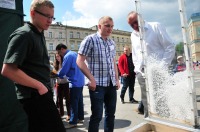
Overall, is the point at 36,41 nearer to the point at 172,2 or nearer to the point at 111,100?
the point at 111,100

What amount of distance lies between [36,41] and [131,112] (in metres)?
3.98

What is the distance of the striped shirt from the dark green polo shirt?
0.96 metres

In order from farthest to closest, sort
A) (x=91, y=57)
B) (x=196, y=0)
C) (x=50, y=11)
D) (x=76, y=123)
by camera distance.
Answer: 1. (x=76, y=123)
2. (x=91, y=57)
3. (x=196, y=0)
4. (x=50, y=11)

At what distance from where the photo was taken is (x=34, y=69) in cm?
181

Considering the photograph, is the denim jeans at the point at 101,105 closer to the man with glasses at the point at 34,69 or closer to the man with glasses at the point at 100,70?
the man with glasses at the point at 100,70

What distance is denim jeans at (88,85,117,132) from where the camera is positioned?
9.20 feet

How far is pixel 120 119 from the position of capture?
15.8ft

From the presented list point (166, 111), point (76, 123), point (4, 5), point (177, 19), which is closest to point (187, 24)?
point (177, 19)

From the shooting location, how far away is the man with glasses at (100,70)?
281cm

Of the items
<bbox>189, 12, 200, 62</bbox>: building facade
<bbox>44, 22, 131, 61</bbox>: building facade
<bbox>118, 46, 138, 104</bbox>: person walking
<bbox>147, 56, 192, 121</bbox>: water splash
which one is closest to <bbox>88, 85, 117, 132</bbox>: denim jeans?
<bbox>147, 56, 192, 121</bbox>: water splash

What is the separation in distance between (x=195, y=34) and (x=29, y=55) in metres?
1.66

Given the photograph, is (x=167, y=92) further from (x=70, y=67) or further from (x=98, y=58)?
(x=70, y=67)

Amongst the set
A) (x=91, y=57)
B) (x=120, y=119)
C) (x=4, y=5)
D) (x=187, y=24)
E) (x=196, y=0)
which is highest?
(x=4, y=5)

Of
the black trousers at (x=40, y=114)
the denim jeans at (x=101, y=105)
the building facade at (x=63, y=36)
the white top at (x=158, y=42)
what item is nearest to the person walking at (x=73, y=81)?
the denim jeans at (x=101, y=105)
